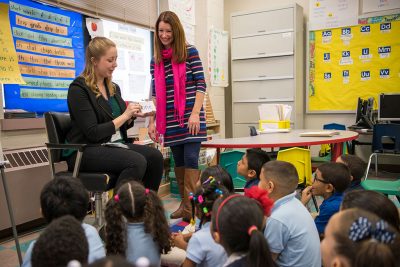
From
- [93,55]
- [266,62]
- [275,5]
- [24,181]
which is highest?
[275,5]

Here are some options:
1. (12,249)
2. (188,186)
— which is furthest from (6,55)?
(188,186)

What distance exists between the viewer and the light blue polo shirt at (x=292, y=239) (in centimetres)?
138

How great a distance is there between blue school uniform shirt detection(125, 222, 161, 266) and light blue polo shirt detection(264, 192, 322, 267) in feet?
1.49

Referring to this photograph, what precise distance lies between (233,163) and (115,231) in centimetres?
136

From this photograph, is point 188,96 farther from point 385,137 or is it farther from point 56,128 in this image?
point 385,137

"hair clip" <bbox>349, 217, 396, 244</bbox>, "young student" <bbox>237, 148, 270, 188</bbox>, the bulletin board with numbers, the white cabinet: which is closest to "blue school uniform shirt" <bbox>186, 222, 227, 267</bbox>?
"hair clip" <bbox>349, 217, 396, 244</bbox>

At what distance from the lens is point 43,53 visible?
2.74m

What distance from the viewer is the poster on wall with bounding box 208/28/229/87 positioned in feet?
15.4

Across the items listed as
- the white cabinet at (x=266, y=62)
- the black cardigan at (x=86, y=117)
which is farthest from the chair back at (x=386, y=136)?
the black cardigan at (x=86, y=117)

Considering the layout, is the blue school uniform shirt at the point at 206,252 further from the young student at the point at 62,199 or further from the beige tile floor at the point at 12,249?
the beige tile floor at the point at 12,249

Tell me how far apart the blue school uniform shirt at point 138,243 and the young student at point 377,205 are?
750 mm

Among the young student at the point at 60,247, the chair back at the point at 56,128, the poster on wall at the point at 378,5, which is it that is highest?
the poster on wall at the point at 378,5

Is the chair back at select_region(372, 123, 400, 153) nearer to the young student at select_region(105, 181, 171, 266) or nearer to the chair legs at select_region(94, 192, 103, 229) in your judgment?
the chair legs at select_region(94, 192, 103, 229)

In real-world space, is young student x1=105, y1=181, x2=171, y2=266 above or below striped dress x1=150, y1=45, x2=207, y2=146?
below
